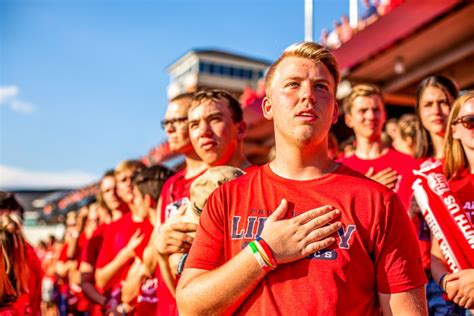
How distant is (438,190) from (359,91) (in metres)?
1.74

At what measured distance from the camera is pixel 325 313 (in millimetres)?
1661

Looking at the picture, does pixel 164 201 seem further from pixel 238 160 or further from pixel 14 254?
pixel 14 254

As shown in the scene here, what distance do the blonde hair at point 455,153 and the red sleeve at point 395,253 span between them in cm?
143

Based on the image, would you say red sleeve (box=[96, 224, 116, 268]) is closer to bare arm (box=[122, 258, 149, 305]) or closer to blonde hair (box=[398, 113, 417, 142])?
bare arm (box=[122, 258, 149, 305])

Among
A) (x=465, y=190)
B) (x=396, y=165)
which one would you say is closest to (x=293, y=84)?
(x=465, y=190)

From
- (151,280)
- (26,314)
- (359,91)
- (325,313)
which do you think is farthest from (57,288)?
(325,313)

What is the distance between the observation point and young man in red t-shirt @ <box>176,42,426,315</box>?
67.0 inches

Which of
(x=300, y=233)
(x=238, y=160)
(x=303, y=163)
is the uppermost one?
(x=238, y=160)

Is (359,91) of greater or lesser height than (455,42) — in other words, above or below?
below

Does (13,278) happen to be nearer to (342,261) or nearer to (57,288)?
(342,261)

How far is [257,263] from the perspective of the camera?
1700mm

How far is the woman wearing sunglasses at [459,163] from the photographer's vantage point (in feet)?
9.24

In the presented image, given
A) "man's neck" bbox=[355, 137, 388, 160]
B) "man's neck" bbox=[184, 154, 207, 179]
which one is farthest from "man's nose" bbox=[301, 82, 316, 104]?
"man's neck" bbox=[355, 137, 388, 160]

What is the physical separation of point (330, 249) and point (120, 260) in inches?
111
